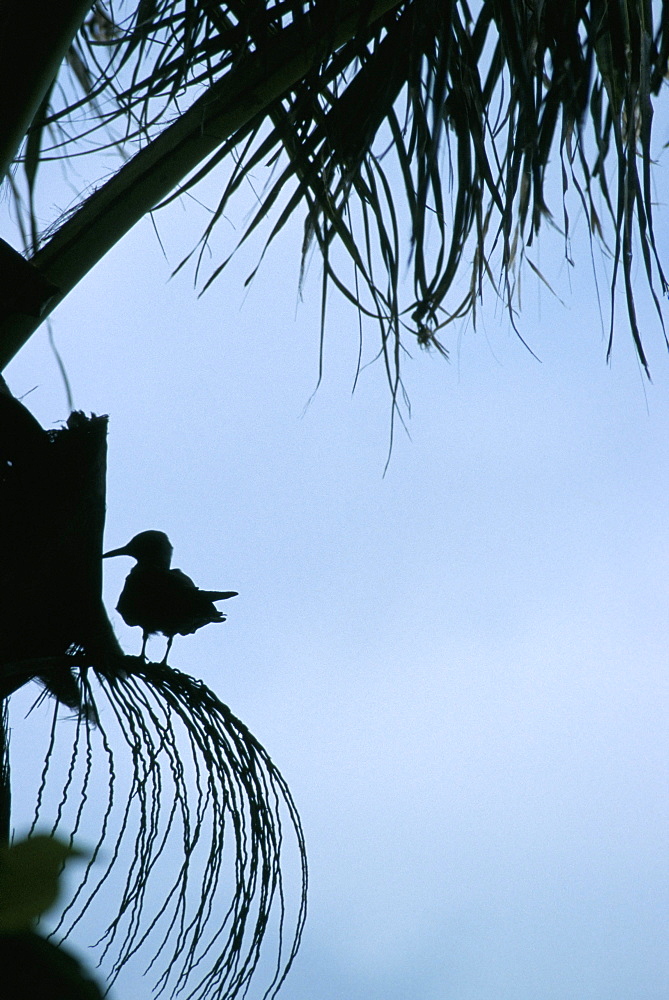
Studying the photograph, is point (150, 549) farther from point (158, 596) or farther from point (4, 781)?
point (4, 781)

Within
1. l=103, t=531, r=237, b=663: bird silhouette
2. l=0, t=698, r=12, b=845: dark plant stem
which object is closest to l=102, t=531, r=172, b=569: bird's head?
l=103, t=531, r=237, b=663: bird silhouette

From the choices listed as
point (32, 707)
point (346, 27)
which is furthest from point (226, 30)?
point (32, 707)

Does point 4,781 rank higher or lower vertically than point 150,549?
lower

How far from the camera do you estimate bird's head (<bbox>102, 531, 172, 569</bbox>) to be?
1803mm

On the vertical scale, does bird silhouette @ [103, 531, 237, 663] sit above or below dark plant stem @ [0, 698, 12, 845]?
above

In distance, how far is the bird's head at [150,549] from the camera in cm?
180

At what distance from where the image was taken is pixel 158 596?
177 centimetres

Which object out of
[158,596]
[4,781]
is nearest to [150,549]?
[158,596]

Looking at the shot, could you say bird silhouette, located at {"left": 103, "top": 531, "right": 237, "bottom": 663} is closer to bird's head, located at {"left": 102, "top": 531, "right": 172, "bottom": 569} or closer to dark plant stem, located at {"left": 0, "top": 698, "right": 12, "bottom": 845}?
bird's head, located at {"left": 102, "top": 531, "right": 172, "bottom": 569}

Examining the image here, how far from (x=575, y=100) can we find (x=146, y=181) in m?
0.74

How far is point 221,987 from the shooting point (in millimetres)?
1031

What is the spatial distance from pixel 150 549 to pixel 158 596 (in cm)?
11

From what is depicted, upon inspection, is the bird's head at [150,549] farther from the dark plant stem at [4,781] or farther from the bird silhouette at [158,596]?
the dark plant stem at [4,781]

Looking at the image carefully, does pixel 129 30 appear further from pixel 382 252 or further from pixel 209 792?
pixel 209 792
